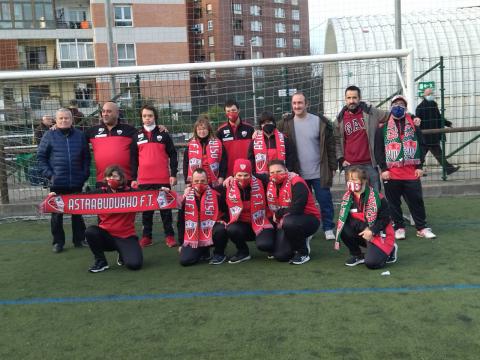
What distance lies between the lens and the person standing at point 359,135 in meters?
5.53

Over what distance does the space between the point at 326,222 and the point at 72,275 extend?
9.63ft

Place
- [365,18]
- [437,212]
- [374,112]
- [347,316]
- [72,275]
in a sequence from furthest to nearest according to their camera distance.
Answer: [365,18]
[437,212]
[374,112]
[72,275]
[347,316]

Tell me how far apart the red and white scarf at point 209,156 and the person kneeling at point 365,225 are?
1.55 meters

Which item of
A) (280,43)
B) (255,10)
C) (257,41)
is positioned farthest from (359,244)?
(257,41)

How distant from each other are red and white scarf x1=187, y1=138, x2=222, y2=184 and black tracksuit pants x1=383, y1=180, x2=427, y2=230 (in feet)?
6.52

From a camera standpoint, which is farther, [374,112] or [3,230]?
[3,230]

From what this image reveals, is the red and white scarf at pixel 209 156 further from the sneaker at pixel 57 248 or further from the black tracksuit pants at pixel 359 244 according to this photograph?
the sneaker at pixel 57 248

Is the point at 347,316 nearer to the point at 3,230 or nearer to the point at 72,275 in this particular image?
the point at 72,275

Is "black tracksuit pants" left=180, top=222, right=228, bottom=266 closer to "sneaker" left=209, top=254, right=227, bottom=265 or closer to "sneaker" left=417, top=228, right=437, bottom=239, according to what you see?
"sneaker" left=209, top=254, right=227, bottom=265

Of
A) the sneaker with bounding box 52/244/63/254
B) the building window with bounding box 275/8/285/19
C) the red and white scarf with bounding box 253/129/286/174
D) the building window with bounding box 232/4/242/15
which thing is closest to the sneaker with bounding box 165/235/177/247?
the sneaker with bounding box 52/244/63/254

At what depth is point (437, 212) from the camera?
275 inches

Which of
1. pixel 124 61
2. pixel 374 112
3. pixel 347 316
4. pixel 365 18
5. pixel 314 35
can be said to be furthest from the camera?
pixel 124 61

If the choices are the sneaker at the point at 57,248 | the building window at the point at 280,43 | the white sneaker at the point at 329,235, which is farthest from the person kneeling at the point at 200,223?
the building window at the point at 280,43

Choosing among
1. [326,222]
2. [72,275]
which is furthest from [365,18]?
[72,275]
